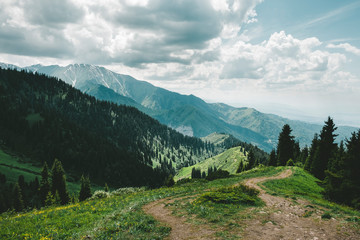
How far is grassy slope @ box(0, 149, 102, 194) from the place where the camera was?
342 ft

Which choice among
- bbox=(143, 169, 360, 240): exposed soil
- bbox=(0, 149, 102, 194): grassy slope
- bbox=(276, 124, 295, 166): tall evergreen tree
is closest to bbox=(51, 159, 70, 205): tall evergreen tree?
bbox=(0, 149, 102, 194): grassy slope

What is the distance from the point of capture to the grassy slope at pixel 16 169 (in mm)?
104188

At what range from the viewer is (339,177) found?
28.2 metres

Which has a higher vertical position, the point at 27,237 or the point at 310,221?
the point at 310,221

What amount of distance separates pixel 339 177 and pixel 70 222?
35.6 meters

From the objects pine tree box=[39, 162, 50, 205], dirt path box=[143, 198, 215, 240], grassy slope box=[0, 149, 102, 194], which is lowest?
grassy slope box=[0, 149, 102, 194]

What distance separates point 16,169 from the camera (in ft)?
373

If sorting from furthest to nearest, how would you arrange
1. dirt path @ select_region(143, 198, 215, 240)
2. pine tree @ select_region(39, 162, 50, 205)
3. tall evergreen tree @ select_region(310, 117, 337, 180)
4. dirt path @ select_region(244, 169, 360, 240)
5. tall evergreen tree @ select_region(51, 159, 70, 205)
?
pine tree @ select_region(39, 162, 50, 205)
tall evergreen tree @ select_region(51, 159, 70, 205)
tall evergreen tree @ select_region(310, 117, 337, 180)
dirt path @ select_region(143, 198, 215, 240)
dirt path @ select_region(244, 169, 360, 240)

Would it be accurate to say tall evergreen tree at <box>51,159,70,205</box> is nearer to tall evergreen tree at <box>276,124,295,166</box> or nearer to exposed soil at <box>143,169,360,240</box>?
exposed soil at <box>143,169,360,240</box>

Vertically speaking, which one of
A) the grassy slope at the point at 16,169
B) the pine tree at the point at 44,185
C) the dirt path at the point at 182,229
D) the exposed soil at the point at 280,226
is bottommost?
the grassy slope at the point at 16,169

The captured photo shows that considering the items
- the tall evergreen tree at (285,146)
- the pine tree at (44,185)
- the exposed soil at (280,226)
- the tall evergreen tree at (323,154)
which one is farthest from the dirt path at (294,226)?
the pine tree at (44,185)

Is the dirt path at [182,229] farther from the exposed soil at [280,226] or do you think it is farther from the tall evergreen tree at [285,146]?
the tall evergreen tree at [285,146]

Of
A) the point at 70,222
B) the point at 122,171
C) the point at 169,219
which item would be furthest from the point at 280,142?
the point at 122,171

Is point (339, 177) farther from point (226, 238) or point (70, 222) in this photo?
point (70, 222)
